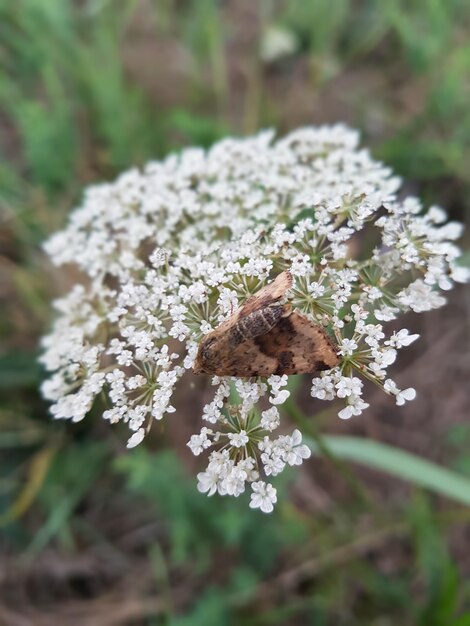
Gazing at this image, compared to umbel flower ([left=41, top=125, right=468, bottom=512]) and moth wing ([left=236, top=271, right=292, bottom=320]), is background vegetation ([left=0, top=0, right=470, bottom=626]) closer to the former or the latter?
umbel flower ([left=41, top=125, right=468, bottom=512])

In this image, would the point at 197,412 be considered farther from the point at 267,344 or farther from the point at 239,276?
the point at 267,344

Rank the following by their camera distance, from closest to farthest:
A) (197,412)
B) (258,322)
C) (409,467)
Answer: (258,322) → (409,467) → (197,412)

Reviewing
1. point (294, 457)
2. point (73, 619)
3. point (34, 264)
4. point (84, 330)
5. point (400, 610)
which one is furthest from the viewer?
point (34, 264)

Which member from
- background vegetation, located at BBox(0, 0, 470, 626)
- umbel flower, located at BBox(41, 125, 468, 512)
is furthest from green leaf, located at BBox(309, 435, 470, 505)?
umbel flower, located at BBox(41, 125, 468, 512)

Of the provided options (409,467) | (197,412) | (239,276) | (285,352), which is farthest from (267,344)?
(197,412)

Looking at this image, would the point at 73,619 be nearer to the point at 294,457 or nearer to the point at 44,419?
the point at 44,419

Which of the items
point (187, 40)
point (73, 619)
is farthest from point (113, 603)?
point (187, 40)
